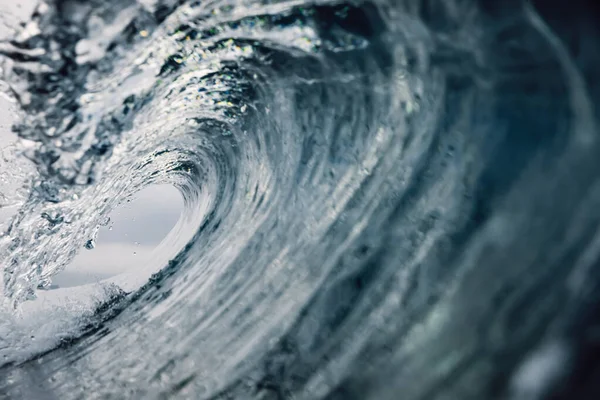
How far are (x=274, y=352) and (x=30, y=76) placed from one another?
5.30 feet

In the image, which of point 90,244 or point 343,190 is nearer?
point 343,190

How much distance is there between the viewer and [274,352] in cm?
174

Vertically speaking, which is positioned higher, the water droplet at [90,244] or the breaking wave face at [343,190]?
the water droplet at [90,244]

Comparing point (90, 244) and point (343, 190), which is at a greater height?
point (90, 244)

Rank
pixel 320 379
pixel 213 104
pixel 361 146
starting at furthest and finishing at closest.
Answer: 1. pixel 213 104
2. pixel 361 146
3. pixel 320 379

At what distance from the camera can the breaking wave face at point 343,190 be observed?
120 centimetres

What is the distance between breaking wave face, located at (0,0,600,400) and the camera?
1200 mm

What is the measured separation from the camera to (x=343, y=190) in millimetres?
2164

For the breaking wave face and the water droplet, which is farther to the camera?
the water droplet

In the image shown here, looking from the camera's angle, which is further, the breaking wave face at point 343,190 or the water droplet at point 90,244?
the water droplet at point 90,244

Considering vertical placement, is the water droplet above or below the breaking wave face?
above

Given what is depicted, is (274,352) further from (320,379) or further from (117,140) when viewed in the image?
(117,140)

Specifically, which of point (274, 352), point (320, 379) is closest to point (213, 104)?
point (274, 352)

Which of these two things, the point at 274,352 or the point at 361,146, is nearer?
the point at 274,352
